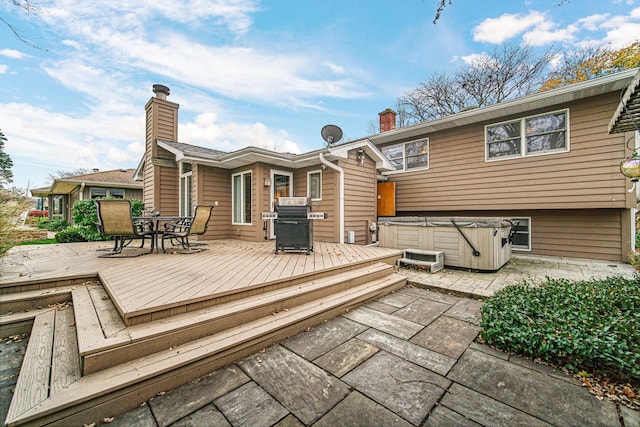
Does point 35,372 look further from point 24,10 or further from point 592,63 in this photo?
point 592,63

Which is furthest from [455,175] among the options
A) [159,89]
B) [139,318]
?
[159,89]

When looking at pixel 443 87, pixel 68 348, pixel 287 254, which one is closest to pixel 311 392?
pixel 68 348

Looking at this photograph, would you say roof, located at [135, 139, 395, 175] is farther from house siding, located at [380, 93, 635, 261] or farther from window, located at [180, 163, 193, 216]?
house siding, located at [380, 93, 635, 261]

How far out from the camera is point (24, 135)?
896 centimetres

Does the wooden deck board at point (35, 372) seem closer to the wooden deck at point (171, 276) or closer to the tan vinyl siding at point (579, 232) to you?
the wooden deck at point (171, 276)

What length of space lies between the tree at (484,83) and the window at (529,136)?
620 centimetres

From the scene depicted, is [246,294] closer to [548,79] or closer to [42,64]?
[42,64]

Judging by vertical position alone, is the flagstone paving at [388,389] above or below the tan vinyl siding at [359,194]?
below

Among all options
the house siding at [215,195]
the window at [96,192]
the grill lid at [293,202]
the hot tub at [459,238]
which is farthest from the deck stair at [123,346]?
the window at [96,192]

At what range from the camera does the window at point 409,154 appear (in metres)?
7.74

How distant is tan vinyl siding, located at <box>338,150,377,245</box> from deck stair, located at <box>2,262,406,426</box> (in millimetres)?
4083

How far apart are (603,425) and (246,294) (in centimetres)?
266

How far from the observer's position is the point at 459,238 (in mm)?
4828

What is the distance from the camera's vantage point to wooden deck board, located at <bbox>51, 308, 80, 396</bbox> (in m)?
1.51
